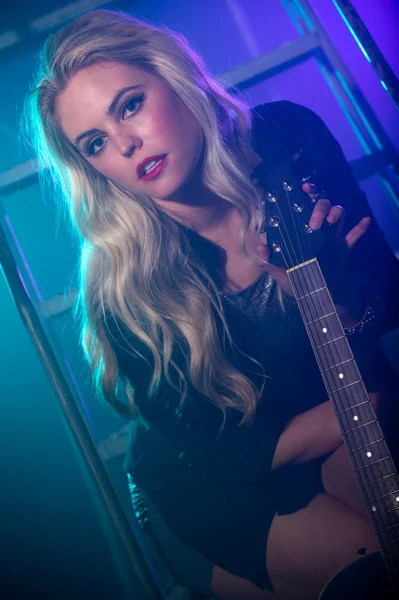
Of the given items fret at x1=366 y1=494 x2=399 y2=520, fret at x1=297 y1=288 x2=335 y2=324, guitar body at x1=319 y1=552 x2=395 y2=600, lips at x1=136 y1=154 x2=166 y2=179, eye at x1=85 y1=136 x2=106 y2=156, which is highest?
eye at x1=85 y1=136 x2=106 y2=156

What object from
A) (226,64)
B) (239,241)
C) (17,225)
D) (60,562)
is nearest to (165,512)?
(60,562)

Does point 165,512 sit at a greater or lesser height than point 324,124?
lesser

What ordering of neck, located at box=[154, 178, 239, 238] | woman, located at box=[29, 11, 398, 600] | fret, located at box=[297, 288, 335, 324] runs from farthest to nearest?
1. neck, located at box=[154, 178, 239, 238]
2. woman, located at box=[29, 11, 398, 600]
3. fret, located at box=[297, 288, 335, 324]

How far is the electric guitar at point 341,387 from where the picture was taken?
3.37 ft

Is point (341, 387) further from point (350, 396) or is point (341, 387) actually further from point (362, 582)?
point (362, 582)

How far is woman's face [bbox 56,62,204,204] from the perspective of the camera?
1.28 metres

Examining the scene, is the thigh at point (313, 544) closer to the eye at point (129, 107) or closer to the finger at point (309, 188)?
the finger at point (309, 188)

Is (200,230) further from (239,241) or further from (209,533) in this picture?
(209,533)

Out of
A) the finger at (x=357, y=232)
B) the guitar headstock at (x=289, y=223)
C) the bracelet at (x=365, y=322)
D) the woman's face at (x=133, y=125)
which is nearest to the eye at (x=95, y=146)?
the woman's face at (x=133, y=125)

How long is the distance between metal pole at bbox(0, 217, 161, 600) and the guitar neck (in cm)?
53

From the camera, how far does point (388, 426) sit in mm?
1204

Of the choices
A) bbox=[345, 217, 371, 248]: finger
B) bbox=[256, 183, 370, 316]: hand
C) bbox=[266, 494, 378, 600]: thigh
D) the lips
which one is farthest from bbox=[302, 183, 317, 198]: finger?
bbox=[266, 494, 378, 600]: thigh

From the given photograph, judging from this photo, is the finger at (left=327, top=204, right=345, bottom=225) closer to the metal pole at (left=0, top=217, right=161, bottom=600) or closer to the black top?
the black top

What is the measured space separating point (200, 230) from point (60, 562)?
4.07 feet
